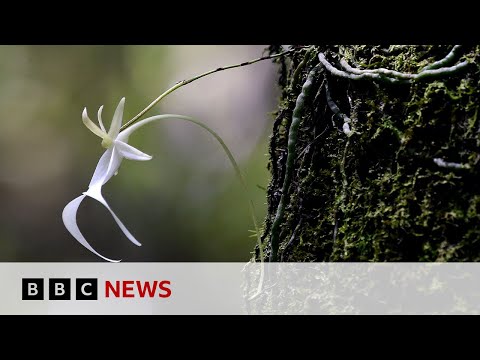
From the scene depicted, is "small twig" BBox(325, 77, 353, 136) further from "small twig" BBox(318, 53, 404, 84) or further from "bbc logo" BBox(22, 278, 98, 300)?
"bbc logo" BBox(22, 278, 98, 300)

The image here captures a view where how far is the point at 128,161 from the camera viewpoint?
2.29 meters

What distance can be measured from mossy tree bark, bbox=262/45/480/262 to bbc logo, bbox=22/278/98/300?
416 mm

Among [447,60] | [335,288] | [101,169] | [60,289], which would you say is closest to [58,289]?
[60,289]

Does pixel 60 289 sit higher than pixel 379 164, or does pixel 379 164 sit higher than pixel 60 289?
pixel 379 164

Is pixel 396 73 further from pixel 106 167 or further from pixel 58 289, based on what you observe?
pixel 58 289

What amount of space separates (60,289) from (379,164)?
2.42ft

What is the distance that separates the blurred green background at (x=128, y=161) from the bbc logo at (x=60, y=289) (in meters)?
1.10

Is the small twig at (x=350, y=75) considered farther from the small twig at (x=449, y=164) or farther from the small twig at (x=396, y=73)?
the small twig at (x=449, y=164)

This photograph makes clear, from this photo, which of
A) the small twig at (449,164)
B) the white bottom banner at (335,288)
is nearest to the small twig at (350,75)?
the small twig at (449,164)

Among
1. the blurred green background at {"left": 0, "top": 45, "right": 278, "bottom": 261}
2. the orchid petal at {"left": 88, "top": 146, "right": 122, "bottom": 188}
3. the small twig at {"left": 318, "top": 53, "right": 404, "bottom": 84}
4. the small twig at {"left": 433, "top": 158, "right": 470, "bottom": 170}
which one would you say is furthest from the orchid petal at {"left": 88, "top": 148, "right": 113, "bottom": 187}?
the blurred green background at {"left": 0, "top": 45, "right": 278, "bottom": 261}

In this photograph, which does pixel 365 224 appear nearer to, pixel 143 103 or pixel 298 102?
pixel 298 102

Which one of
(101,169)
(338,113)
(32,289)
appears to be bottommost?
(32,289)

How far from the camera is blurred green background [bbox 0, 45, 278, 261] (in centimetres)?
226

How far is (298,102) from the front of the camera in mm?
860
